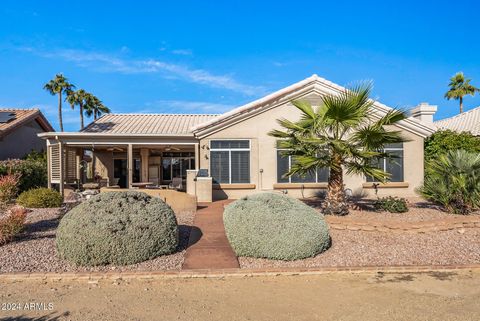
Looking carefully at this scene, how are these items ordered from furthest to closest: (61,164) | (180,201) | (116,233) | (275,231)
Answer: (61,164) → (180,201) → (275,231) → (116,233)

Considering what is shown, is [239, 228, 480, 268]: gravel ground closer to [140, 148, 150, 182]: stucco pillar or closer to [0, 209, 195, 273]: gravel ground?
[0, 209, 195, 273]: gravel ground

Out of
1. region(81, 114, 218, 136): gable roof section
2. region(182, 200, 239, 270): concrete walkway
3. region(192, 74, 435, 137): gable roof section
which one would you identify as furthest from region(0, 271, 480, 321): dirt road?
region(81, 114, 218, 136): gable roof section

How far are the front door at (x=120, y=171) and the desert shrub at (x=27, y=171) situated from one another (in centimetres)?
479

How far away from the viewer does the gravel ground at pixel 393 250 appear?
693 centimetres

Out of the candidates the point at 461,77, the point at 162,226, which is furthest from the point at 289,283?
the point at 461,77

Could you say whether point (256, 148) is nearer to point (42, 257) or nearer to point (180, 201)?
point (180, 201)

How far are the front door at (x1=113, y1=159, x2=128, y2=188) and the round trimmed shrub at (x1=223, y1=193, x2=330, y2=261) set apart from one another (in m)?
17.7

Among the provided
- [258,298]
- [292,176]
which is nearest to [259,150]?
[292,176]

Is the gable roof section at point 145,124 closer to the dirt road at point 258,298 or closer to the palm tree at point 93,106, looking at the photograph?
the dirt road at point 258,298

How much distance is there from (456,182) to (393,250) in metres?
4.44

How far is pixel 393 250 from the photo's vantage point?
761 centimetres

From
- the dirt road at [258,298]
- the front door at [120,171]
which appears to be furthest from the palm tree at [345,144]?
the front door at [120,171]

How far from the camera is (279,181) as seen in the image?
50.1 ft

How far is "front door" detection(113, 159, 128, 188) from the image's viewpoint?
78.1 ft
